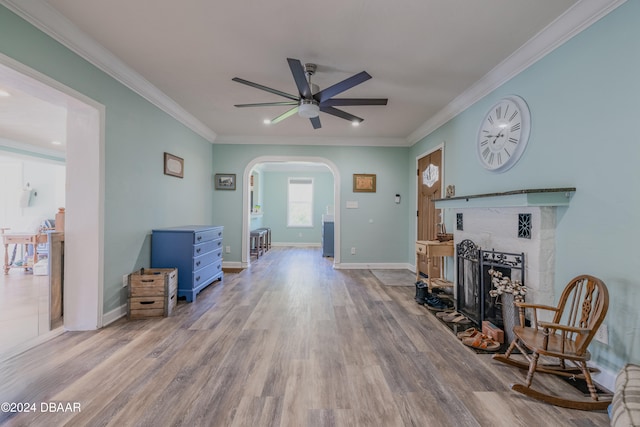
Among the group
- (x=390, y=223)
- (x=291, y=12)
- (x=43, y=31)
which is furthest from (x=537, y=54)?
(x=43, y=31)

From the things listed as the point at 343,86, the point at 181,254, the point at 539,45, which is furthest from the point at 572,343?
the point at 181,254

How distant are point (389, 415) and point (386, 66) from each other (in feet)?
9.56

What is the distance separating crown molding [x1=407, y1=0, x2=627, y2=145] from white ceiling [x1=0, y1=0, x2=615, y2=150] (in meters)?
0.02

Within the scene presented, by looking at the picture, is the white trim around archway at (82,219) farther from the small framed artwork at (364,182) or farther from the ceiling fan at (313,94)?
the small framed artwork at (364,182)

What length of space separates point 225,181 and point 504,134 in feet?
15.2

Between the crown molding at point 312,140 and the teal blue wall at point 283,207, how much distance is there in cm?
349

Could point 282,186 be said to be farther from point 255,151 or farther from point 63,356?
point 63,356

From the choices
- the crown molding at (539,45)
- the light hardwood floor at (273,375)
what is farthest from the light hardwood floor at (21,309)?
the crown molding at (539,45)

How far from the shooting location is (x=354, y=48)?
2.43 m

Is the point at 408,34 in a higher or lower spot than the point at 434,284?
higher

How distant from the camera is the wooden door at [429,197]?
4.25 m

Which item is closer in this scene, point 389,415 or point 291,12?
point 389,415

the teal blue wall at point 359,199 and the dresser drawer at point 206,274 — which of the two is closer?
the dresser drawer at point 206,274

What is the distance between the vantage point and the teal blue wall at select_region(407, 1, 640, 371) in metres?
1.66
